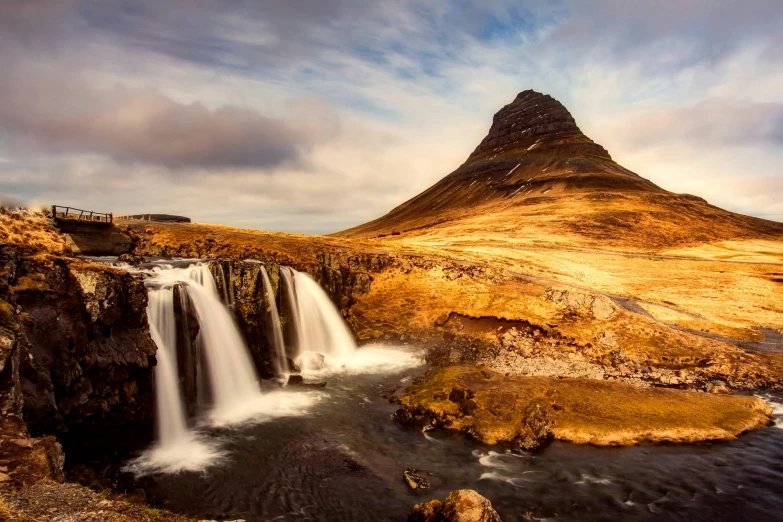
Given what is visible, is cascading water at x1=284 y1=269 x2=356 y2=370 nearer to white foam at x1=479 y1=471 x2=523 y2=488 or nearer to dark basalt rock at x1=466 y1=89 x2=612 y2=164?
white foam at x1=479 y1=471 x2=523 y2=488

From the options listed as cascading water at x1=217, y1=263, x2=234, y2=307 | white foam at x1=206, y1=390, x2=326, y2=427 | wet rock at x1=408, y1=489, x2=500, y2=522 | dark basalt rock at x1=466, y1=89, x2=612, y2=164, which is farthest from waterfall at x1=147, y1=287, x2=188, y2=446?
dark basalt rock at x1=466, y1=89, x2=612, y2=164

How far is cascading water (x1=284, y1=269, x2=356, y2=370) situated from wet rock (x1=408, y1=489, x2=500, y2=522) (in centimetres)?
1945

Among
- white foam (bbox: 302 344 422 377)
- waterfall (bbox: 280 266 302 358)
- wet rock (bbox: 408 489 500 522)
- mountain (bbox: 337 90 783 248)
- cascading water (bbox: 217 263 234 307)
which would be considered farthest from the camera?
mountain (bbox: 337 90 783 248)

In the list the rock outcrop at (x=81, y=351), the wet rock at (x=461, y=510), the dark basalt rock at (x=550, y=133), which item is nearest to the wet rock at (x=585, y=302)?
the wet rock at (x=461, y=510)

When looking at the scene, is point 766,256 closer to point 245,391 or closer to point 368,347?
point 368,347

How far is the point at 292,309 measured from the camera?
35.7 m

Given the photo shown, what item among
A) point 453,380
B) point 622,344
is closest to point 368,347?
point 453,380

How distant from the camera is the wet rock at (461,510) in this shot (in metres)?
13.6

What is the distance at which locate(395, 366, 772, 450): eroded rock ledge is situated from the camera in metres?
20.9

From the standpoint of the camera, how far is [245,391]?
1053 inches

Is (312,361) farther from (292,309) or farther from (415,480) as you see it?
(415,480)

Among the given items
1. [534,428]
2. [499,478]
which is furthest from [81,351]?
[534,428]

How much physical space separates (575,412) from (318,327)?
69.2ft

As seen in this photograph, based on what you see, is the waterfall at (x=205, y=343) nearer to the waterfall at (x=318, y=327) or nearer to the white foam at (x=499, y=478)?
the waterfall at (x=318, y=327)
